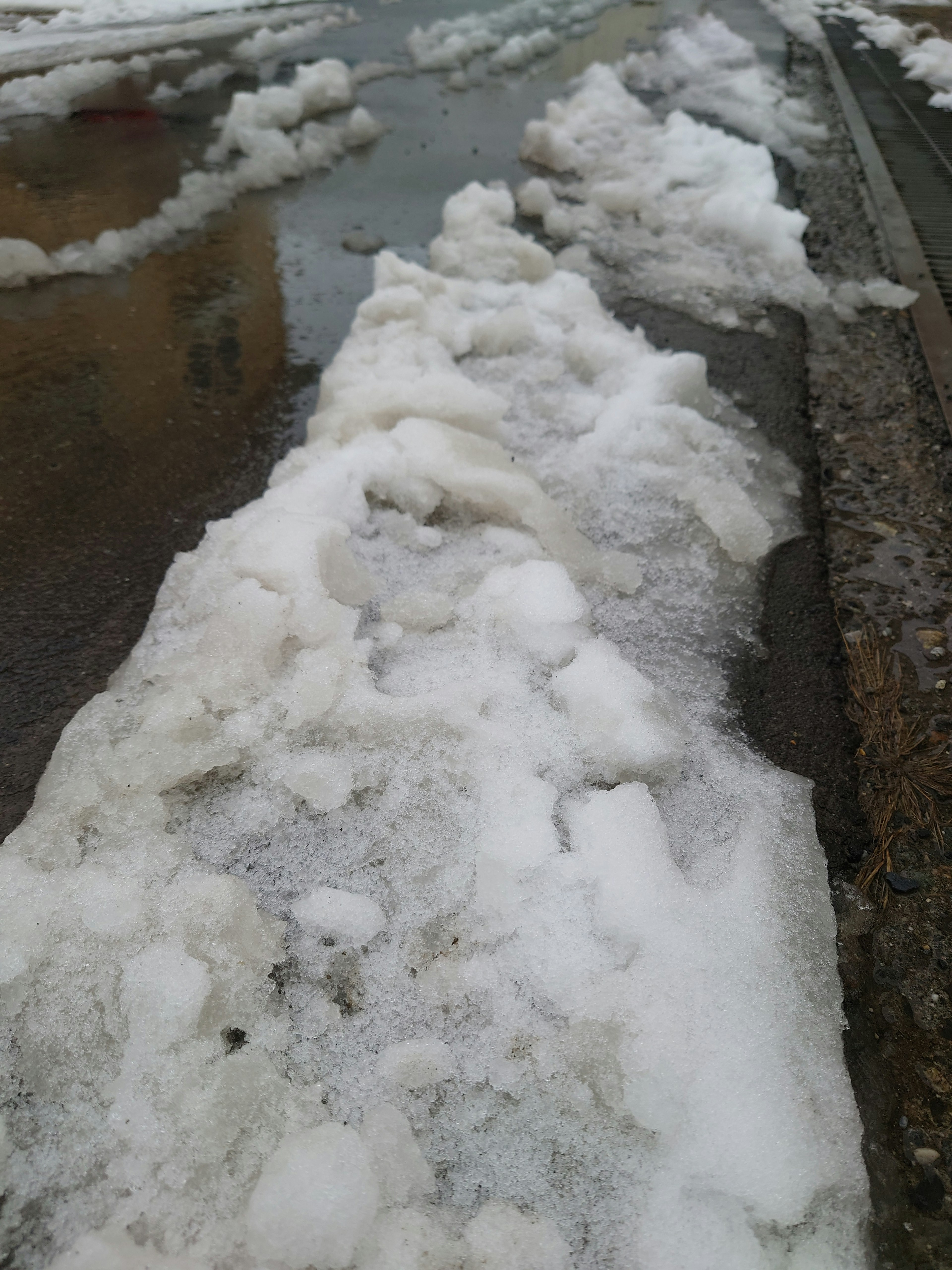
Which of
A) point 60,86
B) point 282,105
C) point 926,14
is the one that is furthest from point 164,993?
point 926,14

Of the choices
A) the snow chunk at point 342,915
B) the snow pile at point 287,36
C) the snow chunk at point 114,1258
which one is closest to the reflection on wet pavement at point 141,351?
the snow chunk at point 342,915

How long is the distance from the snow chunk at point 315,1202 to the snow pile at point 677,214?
3034 mm

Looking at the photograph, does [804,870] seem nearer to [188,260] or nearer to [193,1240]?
[193,1240]

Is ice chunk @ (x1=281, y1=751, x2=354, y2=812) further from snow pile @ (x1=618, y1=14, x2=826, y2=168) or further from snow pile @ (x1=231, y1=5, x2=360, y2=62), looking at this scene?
snow pile @ (x1=231, y1=5, x2=360, y2=62)

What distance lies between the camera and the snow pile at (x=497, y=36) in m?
6.47

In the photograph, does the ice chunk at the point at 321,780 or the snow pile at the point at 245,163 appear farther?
the snow pile at the point at 245,163

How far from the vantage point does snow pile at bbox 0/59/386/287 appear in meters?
3.24

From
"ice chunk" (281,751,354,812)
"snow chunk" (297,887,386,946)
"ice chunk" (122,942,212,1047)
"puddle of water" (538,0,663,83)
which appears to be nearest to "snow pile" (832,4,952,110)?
"puddle of water" (538,0,663,83)

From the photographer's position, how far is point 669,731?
1.65 metres

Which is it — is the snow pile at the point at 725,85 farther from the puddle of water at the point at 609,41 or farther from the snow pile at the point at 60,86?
the snow pile at the point at 60,86

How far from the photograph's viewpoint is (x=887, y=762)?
1.70 m

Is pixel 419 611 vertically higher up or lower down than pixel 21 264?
higher up

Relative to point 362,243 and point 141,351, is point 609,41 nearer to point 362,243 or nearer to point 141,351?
point 362,243

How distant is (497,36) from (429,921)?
324 inches
